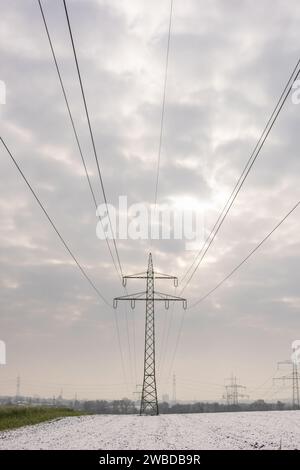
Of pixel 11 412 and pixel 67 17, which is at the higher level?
pixel 67 17

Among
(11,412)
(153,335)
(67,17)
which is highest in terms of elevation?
(67,17)

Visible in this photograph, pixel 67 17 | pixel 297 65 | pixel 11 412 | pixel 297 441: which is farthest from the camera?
pixel 11 412
